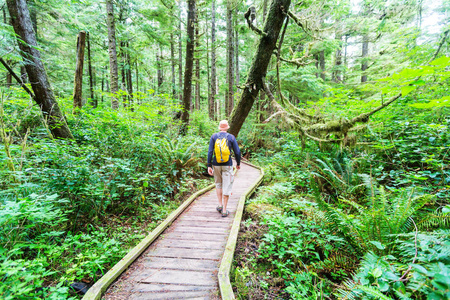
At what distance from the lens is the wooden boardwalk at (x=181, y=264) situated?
247cm

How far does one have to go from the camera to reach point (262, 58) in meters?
5.79

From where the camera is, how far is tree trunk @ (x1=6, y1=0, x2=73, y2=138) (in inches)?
187

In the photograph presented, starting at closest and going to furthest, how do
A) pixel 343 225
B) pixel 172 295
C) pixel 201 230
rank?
pixel 172 295 → pixel 343 225 → pixel 201 230

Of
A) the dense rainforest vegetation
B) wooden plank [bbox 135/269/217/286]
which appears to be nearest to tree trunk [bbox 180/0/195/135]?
the dense rainforest vegetation

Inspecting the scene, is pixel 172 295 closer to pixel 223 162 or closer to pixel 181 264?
pixel 181 264

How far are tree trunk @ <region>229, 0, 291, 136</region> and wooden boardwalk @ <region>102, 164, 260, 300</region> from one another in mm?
3942

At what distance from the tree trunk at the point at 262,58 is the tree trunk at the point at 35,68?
221 inches

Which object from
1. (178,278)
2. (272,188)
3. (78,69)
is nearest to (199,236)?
(178,278)

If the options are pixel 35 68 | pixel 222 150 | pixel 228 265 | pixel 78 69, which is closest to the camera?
pixel 228 265

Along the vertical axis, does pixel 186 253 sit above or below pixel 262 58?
below

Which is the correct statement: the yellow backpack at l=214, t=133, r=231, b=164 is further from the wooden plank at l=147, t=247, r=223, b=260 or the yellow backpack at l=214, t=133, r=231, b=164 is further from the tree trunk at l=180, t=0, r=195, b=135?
the tree trunk at l=180, t=0, r=195, b=135

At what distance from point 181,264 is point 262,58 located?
19.2 feet

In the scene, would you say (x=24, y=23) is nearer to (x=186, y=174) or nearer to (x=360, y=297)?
(x=186, y=174)

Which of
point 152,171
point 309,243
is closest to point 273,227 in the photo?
point 309,243
